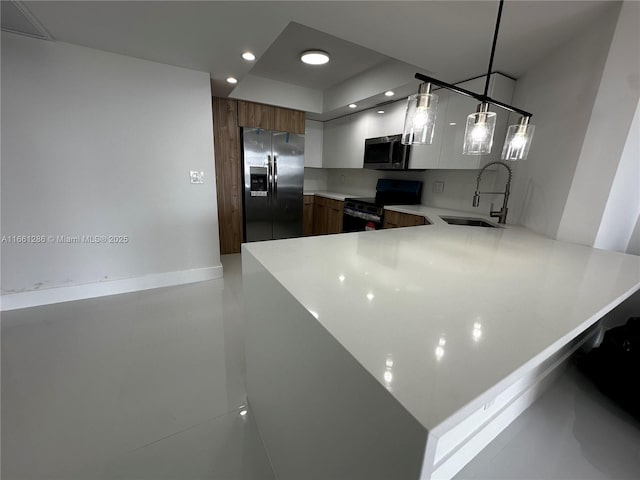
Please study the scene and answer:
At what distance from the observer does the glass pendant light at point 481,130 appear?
1.19 meters

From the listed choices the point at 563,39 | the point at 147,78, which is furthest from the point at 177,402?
the point at 563,39

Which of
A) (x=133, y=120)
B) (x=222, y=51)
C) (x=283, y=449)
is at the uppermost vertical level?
(x=222, y=51)

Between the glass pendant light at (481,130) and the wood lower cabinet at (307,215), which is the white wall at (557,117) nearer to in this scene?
the glass pendant light at (481,130)

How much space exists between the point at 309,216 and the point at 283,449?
12.6 ft

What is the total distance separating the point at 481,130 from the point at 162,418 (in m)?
2.13

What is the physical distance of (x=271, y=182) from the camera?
3836 millimetres

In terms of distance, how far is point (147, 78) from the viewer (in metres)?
2.36

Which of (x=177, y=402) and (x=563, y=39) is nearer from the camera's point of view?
(x=177, y=402)

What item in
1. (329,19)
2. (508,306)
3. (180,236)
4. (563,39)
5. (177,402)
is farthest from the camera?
(180,236)

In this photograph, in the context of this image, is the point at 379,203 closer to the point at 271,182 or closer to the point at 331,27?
the point at 271,182

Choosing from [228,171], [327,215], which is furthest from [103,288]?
[327,215]

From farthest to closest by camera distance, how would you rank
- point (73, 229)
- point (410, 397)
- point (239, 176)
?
point (239, 176) < point (73, 229) < point (410, 397)

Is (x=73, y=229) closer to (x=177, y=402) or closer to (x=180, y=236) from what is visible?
(x=180, y=236)

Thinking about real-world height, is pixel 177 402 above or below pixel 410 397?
below
